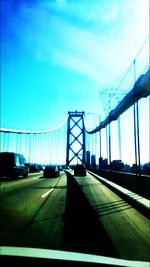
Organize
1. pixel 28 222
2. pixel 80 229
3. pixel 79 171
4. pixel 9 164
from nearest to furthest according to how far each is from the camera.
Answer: pixel 80 229, pixel 28 222, pixel 9 164, pixel 79 171

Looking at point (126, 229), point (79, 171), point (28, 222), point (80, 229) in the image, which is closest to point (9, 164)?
point (79, 171)

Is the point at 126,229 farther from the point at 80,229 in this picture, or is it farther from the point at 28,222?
the point at 28,222

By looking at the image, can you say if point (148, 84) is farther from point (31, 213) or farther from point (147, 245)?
point (147, 245)

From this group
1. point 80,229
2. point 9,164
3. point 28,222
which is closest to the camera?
point 80,229

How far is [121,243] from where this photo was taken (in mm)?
7406

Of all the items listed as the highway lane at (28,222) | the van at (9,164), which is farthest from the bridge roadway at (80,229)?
the van at (9,164)

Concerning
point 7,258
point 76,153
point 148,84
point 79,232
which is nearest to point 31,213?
point 79,232

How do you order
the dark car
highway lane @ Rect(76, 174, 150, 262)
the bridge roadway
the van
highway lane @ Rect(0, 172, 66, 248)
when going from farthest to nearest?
the dark car → the van → highway lane @ Rect(0, 172, 66, 248) → the bridge roadway → highway lane @ Rect(76, 174, 150, 262)

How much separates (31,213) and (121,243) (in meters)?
4.74

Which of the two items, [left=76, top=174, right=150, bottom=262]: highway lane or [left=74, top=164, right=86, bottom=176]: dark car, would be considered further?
[left=74, top=164, right=86, bottom=176]: dark car

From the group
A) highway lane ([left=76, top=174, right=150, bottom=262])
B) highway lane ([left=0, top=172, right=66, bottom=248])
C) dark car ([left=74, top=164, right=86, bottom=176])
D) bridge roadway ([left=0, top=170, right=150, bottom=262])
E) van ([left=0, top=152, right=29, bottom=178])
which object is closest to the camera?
highway lane ([left=76, top=174, right=150, bottom=262])

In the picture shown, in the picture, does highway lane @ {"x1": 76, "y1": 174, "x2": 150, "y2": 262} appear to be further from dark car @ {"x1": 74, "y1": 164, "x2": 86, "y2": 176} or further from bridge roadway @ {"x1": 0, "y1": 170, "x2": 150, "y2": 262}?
dark car @ {"x1": 74, "y1": 164, "x2": 86, "y2": 176}

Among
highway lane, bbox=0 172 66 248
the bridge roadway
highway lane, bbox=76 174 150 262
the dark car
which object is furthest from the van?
highway lane, bbox=76 174 150 262

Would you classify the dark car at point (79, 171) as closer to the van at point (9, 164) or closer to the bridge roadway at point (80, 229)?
the van at point (9, 164)
